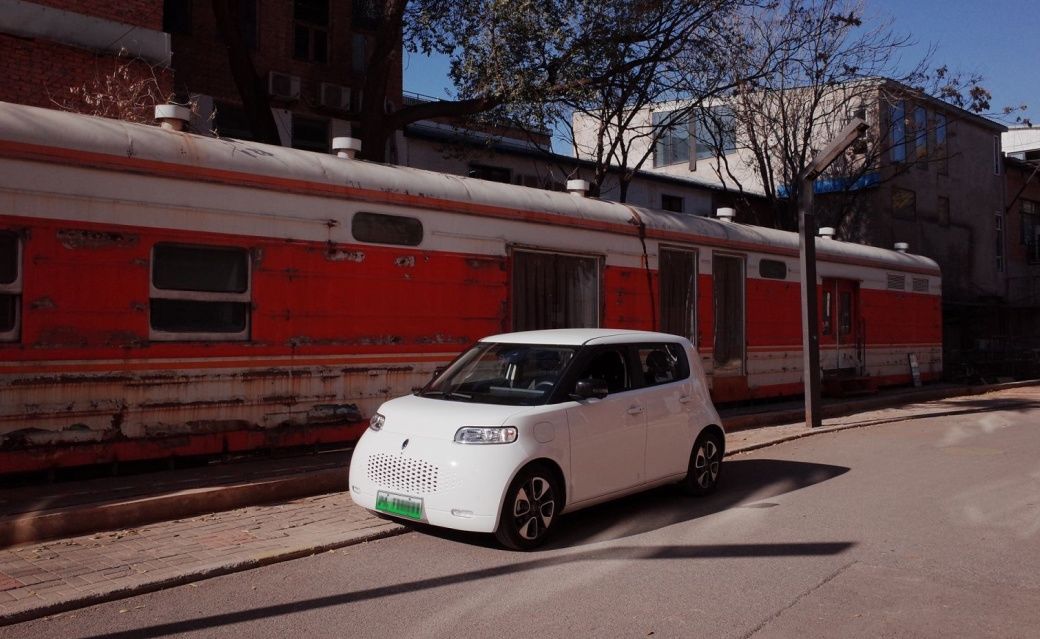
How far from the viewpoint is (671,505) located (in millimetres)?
8266

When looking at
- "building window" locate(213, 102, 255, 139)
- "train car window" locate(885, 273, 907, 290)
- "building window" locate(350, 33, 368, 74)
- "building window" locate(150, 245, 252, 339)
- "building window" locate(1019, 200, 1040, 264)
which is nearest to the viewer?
"building window" locate(150, 245, 252, 339)

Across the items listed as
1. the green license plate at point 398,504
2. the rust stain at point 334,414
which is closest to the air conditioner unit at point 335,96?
the rust stain at point 334,414

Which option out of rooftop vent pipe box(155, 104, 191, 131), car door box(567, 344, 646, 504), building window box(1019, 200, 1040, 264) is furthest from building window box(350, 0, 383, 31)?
building window box(1019, 200, 1040, 264)

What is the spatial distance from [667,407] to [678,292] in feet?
19.9

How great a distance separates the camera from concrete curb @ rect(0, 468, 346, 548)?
6.37 metres

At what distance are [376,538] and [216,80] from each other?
14.7 metres

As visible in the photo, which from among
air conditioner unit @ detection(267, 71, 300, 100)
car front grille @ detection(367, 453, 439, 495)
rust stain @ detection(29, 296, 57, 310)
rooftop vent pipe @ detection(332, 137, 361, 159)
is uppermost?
air conditioner unit @ detection(267, 71, 300, 100)

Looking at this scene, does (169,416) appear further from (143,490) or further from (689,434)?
(689,434)

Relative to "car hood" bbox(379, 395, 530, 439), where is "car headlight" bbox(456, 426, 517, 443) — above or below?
below

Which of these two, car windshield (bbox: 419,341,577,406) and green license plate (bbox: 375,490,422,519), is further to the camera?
car windshield (bbox: 419,341,577,406)

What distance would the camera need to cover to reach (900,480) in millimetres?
9547

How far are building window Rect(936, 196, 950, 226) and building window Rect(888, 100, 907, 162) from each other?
4169 millimetres

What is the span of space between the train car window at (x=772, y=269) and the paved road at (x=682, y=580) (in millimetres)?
7048

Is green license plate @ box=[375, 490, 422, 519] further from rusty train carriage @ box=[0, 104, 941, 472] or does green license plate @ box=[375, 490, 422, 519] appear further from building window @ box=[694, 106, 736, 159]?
building window @ box=[694, 106, 736, 159]
